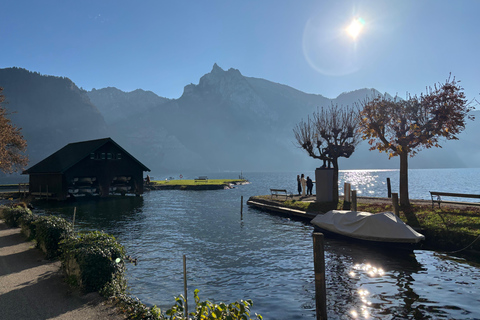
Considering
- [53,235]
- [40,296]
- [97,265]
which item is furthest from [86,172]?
[97,265]

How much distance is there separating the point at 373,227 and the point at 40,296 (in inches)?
722

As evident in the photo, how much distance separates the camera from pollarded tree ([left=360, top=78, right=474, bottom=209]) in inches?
1058

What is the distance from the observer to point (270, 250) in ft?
67.9

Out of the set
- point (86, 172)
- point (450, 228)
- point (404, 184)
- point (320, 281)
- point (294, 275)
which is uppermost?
point (86, 172)

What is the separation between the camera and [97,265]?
10039 millimetres

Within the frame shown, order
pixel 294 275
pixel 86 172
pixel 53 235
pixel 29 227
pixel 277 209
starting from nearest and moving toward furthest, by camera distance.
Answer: pixel 53 235 → pixel 294 275 → pixel 29 227 → pixel 277 209 → pixel 86 172

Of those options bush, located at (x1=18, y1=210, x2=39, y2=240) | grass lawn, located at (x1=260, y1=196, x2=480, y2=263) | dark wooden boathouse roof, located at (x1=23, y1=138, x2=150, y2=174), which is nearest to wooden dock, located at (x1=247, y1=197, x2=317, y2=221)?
grass lawn, located at (x1=260, y1=196, x2=480, y2=263)

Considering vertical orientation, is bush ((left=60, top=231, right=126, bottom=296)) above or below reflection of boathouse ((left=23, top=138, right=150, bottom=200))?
below

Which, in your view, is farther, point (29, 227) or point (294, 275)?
point (29, 227)

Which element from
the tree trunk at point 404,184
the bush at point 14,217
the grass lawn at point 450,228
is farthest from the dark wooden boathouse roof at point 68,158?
the grass lawn at point 450,228

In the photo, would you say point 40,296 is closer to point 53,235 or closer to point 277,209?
point 53,235

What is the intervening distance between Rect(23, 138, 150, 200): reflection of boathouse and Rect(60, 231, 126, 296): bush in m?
43.8

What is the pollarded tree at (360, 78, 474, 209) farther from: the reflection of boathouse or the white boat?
the reflection of boathouse

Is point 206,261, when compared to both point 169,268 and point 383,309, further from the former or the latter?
point 383,309
